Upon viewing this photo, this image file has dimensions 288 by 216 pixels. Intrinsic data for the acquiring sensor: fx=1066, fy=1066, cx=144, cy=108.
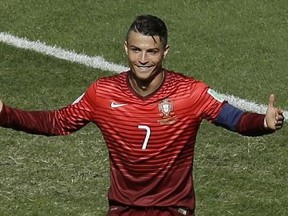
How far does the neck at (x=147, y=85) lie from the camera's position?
7559 millimetres

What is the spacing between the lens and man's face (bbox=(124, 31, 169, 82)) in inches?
292

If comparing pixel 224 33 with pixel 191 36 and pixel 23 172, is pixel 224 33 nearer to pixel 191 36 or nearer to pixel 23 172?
pixel 191 36

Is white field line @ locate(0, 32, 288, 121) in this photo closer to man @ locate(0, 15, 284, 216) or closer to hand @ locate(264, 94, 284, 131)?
man @ locate(0, 15, 284, 216)

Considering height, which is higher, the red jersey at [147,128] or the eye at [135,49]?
the eye at [135,49]

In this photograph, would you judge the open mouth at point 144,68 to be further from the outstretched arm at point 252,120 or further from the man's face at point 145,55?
the outstretched arm at point 252,120

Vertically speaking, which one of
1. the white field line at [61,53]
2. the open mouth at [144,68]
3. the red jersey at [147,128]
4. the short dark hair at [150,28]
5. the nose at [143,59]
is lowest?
the white field line at [61,53]

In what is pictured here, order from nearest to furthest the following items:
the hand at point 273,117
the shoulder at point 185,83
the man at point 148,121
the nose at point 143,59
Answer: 1. the hand at point 273,117
2. the nose at point 143,59
3. the man at point 148,121
4. the shoulder at point 185,83

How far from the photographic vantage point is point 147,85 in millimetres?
7562

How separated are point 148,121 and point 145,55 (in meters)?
0.49

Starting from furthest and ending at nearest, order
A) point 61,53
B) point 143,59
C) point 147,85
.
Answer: point 61,53, point 147,85, point 143,59

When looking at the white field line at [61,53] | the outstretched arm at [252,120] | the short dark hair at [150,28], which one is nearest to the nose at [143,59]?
the short dark hair at [150,28]

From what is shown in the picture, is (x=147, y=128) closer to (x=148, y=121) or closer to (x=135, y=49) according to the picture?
(x=148, y=121)

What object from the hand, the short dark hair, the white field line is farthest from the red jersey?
the white field line

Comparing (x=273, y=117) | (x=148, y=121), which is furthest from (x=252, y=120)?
(x=148, y=121)
